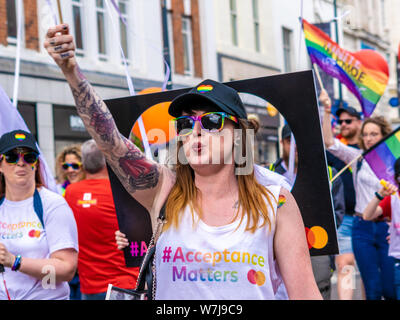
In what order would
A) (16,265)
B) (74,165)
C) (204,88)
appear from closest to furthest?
1. (204,88)
2. (16,265)
3. (74,165)

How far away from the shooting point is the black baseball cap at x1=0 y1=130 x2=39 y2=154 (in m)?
3.74

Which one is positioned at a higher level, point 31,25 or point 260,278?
point 31,25

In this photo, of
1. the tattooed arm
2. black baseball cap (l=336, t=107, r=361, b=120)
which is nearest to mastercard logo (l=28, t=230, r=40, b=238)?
the tattooed arm

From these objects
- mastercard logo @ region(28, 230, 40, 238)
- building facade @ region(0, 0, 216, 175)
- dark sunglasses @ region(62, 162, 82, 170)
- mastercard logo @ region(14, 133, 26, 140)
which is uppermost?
building facade @ region(0, 0, 216, 175)

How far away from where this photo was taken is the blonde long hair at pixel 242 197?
7.98 ft

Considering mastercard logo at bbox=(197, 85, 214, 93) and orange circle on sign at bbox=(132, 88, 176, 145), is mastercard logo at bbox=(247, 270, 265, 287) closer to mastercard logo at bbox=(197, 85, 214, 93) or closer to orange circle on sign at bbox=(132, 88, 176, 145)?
mastercard logo at bbox=(197, 85, 214, 93)

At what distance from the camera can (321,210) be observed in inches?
121

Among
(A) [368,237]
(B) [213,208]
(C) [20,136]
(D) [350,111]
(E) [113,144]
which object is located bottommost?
(A) [368,237]

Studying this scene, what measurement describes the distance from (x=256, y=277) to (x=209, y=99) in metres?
0.66

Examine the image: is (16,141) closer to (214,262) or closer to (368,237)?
(214,262)

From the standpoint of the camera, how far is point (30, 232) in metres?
3.66

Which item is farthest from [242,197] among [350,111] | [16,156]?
[350,111]
